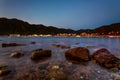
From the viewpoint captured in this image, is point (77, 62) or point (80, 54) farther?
point (80, 54)

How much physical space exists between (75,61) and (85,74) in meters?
6.55

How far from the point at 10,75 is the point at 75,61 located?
32.1 ft

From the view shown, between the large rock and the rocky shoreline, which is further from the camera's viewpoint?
the large rock

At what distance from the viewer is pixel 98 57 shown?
22.0m

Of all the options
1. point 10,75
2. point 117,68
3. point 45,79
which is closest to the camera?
point 45,79

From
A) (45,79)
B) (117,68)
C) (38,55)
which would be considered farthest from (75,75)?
(38,55)

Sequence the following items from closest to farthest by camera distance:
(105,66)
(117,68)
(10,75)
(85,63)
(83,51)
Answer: (10,75) < (117,68) < (105,66) < (85,63) < (83,51)

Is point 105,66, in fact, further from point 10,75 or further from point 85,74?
point 10,75

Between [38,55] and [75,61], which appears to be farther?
[38,55]

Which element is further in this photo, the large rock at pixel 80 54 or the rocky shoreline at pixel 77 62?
the large rock at pixel 80 54

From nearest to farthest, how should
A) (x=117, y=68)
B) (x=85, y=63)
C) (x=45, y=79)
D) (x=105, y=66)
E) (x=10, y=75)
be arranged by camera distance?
(x=45, y=79) → (x=10, y=75) → (x=117, y=68) → (x=105, y=66) → (x=85, y=63)

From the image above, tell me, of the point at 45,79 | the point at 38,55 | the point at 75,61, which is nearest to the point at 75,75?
the point at 45,79

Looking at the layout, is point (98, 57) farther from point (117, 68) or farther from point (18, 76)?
point (18, 76)

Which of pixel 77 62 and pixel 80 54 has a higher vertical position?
pixel 80 54
